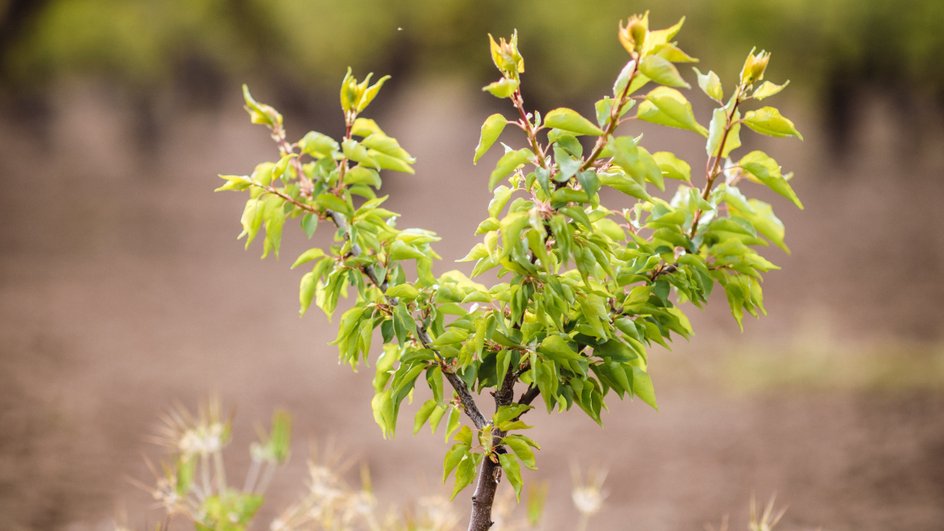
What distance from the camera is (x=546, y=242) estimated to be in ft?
3.52

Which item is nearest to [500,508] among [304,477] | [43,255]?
[304,477]

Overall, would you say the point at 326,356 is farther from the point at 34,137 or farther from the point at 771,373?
the point at 34,137

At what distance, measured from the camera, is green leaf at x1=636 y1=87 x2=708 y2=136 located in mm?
906

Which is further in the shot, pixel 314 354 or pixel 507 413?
pixel 314 354

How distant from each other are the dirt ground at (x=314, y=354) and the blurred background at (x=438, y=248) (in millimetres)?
18

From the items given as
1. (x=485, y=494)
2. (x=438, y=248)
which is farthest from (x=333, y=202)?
(x=438, y=248)

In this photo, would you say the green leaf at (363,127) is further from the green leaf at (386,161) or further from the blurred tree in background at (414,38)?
the blurred tree in background at (414,38)

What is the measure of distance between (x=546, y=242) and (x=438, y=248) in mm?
4653

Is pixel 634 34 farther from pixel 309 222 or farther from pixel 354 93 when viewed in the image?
pixel 309 222

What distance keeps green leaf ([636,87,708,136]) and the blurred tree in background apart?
4.93 meters

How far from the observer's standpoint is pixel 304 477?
326 cm

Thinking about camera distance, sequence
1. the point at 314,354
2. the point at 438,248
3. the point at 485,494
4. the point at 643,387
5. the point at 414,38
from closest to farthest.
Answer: the point at 643,387 → the point at 485,494 → the point at 314,354 → the point at 438,248 → the point at 414,38

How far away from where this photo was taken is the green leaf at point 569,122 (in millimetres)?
936

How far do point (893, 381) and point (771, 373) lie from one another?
1.84ft
